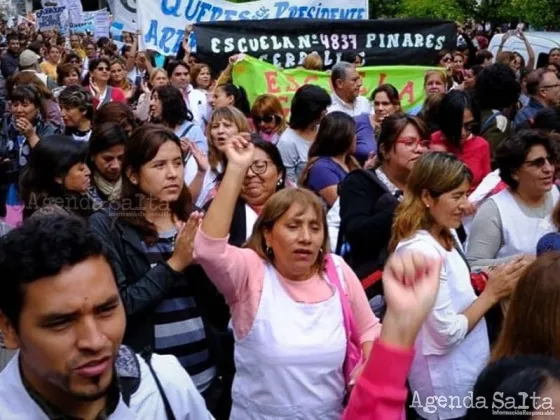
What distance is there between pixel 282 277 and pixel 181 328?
47 cm

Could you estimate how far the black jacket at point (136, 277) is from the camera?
3.21 metres

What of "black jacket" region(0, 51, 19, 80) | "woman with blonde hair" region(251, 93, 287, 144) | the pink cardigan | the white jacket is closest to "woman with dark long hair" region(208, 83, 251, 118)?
"woman with blonde hair" region(251, 93, 287, 144)

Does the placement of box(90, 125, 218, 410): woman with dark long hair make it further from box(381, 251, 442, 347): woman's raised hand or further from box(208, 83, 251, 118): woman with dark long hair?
box(208, 83, 251, 118): woman with dark long hair

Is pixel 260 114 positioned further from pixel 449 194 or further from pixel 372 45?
pixel 372 45

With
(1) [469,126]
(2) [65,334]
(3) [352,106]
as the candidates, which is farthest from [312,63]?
(2) [65,334]

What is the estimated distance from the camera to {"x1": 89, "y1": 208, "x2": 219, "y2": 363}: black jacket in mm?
3213

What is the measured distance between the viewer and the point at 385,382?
6.56ft

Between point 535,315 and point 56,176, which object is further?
point 56,176

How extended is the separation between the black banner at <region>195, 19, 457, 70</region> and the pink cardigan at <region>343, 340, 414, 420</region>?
28.4 feet

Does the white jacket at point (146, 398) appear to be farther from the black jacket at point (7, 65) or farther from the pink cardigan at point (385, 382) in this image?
the black jacket at point (7, 65)

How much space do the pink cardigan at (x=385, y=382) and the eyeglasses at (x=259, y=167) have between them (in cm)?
245

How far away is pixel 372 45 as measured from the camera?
35.8 feet

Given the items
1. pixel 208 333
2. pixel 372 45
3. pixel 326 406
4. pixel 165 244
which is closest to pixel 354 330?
pixel 326 406

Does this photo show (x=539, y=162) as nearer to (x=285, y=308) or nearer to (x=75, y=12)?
(x=285, y=308)
